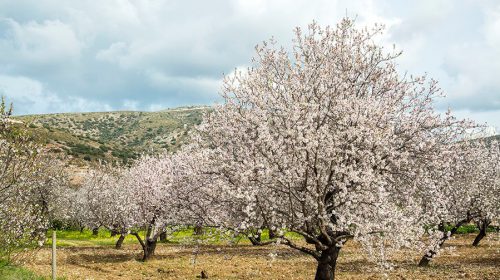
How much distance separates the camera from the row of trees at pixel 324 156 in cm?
1325

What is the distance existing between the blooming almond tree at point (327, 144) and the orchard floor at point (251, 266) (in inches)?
239

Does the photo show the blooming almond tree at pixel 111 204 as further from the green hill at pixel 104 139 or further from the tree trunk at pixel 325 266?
the green hill at pixel 104 139

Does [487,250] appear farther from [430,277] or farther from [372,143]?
[372,143]

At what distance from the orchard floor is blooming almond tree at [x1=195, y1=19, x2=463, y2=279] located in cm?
607

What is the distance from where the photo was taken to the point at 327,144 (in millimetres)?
13703

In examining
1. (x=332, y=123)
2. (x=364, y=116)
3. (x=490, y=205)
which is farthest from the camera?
(x=490, y=205)

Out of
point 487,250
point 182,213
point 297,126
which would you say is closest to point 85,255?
point 182,213

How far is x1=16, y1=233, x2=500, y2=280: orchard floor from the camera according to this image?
23719mm

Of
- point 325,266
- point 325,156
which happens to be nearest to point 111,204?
point 325,266

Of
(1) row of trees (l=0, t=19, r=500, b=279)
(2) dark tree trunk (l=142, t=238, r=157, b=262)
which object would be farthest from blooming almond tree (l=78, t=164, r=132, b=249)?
(1) row of trees (l=0, t=19, r=500, b=279)

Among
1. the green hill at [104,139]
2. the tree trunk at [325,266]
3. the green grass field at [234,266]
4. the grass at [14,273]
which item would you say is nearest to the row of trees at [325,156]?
the tree trunk at [325,266]

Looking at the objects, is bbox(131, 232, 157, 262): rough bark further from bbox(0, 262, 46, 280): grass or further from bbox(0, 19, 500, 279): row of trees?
bbox(0, 19, 500, 279): row of trees

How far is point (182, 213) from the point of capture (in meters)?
17.2

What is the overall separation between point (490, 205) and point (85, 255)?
3115cm
